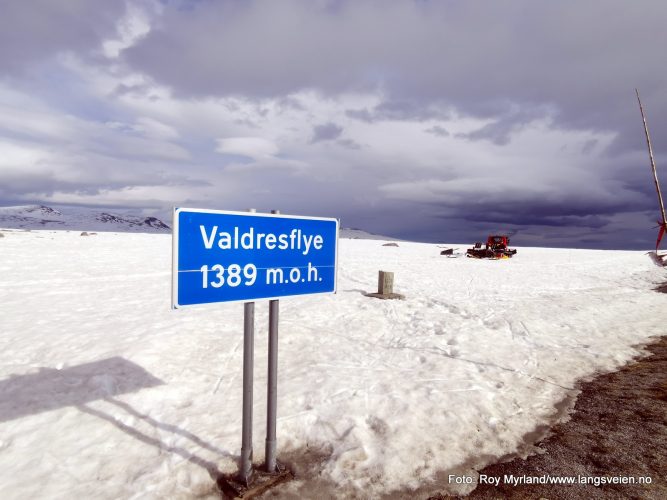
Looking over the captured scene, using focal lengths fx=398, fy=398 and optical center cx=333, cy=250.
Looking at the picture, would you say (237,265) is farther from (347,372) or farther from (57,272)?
(57,272)

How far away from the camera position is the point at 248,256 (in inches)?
146

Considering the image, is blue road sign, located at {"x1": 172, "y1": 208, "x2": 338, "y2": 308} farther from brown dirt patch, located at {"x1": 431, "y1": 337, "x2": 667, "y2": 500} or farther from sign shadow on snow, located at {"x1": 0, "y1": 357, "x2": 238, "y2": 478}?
brown dirt patch, located at {"x1": 431, "y1": 337, "x2": 667, "y2": 500}

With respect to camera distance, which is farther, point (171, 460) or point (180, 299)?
point (171, 460)

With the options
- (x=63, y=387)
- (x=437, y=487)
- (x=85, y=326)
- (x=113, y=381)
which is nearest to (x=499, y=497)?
(x=437, y=487)

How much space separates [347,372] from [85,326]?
6644mm

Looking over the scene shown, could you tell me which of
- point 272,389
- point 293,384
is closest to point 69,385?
point 293,384

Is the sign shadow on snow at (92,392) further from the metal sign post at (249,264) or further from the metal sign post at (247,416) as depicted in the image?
the metal sign post at (249,264)

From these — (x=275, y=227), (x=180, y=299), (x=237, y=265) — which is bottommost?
(x=180, y=299)

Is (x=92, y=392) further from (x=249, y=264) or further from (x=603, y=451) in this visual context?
(x=603, y=451)

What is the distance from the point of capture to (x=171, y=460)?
448cm

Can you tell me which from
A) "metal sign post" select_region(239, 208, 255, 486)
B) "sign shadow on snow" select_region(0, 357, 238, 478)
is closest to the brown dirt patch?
"metal sign post" select_region(239, 208, 255, 486)

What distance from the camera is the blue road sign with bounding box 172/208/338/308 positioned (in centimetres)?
334

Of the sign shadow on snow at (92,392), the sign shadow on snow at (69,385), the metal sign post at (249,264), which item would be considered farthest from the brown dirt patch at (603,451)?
the sign shadow on snow at (69,385)

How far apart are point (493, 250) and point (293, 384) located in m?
39.8
